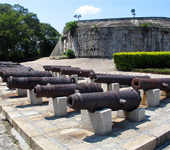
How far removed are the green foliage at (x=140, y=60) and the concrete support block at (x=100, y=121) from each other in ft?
34.2

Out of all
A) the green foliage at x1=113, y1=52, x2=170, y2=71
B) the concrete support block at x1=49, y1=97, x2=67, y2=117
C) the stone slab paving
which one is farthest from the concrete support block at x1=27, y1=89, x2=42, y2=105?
the green foliage at x1=113, y1=52, x2=170, y2=71

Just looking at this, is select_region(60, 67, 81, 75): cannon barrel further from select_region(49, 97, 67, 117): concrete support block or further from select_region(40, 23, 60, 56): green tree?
select_region(40, 23, 60, 56): green tree

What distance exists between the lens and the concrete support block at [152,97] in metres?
5.32

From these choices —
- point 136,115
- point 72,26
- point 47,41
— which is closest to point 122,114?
point 136,115

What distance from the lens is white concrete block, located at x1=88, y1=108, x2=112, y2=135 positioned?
337 cm

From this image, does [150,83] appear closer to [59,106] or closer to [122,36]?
[59,106]

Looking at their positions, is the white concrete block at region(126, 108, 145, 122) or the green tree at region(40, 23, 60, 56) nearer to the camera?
the white concrete block at region(126, 108, 145, 122)

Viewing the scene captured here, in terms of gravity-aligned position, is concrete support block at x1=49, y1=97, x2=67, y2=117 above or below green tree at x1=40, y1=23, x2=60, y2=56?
below

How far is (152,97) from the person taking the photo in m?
5.32

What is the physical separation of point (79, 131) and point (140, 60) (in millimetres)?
10841

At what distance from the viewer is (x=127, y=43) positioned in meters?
21.1

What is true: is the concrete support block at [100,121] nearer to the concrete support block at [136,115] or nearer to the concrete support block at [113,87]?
the concrete support block at [136,115]

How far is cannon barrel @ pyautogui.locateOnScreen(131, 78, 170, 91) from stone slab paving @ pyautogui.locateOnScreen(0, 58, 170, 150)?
2.13 feet

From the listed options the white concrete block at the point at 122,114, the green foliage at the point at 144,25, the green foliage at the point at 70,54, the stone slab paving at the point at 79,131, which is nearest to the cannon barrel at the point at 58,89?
the stone slab paving at the point at 79,131
